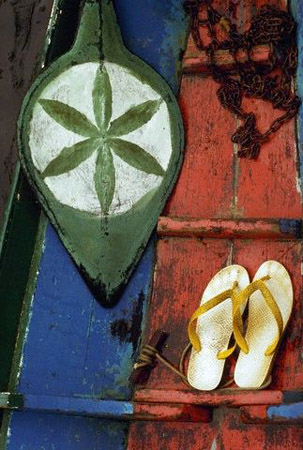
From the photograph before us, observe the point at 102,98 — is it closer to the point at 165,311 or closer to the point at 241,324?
the point at 165,311

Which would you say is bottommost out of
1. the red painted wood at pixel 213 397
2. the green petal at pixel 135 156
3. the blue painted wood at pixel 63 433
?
the blue painted wood at pixel 63 433

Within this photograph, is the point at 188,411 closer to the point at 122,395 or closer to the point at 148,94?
the point at 122,395

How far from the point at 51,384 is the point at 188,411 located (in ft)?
1.70

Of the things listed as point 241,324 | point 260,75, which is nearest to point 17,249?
point 241,324

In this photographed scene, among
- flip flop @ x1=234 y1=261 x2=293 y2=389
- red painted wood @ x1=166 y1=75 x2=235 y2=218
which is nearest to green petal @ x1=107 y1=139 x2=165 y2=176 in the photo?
red painted wood @ x1=166 y1=75 x2=235 y2=218

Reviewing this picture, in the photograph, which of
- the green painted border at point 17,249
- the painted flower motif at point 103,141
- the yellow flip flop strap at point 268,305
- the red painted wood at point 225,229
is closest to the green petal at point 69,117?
the painted flower motif at point 103,141

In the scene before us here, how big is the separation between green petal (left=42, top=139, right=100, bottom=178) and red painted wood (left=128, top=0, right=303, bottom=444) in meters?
0.33

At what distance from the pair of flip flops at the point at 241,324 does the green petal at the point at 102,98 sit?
72 centimetres

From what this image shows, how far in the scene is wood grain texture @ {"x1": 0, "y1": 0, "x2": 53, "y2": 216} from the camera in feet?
11.7

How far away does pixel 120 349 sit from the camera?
3.09 meters

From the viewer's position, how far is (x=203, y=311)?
2.80 m

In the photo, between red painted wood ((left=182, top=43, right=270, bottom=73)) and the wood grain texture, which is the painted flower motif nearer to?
red painted wood ((left=182, top=43, right=270, bottom=73))

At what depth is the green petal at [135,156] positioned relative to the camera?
3277 millimetres

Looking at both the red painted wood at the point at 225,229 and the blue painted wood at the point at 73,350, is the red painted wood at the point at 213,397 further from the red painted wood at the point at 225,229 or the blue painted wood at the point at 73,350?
→ the red painted wood at the point at 225,229
